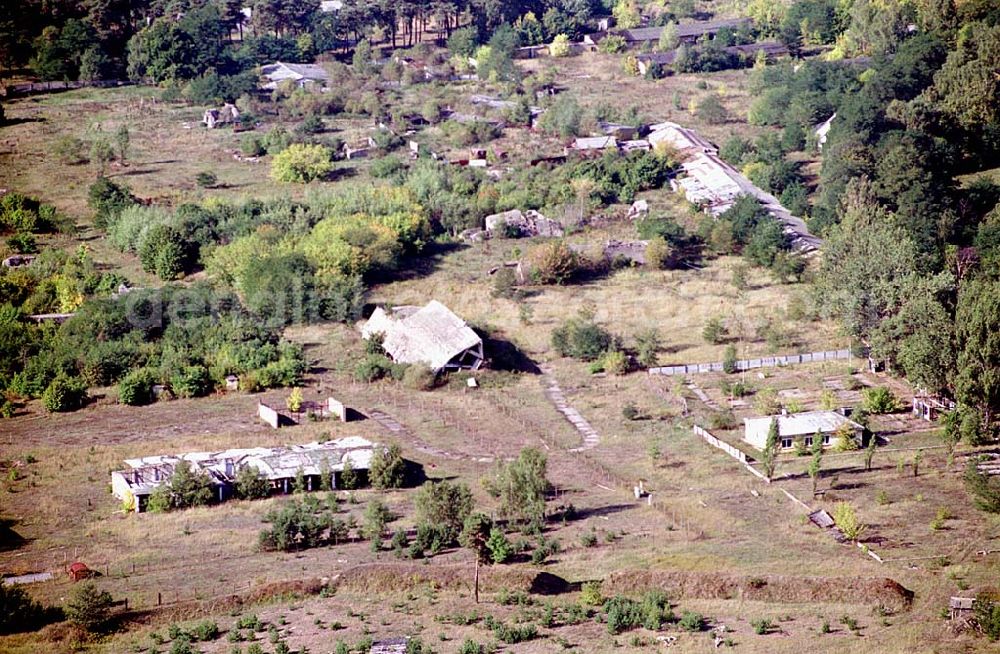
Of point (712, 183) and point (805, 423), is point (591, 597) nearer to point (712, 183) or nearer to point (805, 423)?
point (805, 423)

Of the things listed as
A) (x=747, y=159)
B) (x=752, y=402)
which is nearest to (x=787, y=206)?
(x=747, y=159)

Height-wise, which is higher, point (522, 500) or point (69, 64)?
point (69, 64)

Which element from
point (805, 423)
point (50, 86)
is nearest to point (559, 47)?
point (50, 86)

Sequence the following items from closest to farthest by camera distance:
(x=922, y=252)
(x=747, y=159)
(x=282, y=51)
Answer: (x=922, y=252) < (x=747, y=159) < (x=282, y=51)

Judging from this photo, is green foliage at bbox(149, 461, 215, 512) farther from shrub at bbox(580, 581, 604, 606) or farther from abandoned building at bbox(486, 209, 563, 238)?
abandoned building at bbox(486, 209, 563, 238)

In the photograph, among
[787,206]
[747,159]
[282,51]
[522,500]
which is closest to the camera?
[522,500]

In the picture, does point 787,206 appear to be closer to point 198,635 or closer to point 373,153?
point 373,153

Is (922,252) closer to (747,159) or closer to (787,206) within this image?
(787,206)

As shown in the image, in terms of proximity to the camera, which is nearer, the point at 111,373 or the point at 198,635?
the point at 198,635
